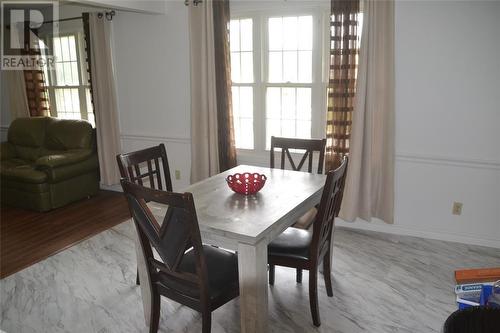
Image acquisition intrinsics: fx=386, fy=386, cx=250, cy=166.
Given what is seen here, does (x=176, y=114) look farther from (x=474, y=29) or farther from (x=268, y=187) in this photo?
(x=474, y=29)

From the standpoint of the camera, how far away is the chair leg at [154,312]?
2029 millimetres

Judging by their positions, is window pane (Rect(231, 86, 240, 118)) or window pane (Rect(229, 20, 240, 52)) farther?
window pane (Rect(231, 86, 240, 118))

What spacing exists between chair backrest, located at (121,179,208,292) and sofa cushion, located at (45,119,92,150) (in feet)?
10.1

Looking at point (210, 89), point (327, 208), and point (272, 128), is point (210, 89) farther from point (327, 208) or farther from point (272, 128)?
point (327, 208)

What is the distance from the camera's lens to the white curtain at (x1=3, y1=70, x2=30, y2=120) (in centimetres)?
525

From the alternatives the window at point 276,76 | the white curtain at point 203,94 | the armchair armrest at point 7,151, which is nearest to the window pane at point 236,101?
the window at point 276,76

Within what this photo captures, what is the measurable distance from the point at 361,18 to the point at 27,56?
172 inches

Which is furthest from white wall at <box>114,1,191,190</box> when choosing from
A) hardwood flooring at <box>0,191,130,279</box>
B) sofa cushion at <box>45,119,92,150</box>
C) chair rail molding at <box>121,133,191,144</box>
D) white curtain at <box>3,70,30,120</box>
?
white curtain at <box>3,70,30,120</box>

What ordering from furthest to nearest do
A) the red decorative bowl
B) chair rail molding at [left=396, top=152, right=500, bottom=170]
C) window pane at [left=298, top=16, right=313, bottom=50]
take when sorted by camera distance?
window pane at [left=298, top=16, right=313, bottom=50], chair rail molding at [left=396, top=152, right=500, bottom=170], the red decorative bowl

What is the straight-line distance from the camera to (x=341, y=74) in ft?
10.8

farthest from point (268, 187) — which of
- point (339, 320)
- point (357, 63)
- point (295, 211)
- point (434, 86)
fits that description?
point (434, 86)

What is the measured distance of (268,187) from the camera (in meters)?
2.43

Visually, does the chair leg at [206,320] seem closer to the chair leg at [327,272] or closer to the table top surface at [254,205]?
the table top surface at [254,205]

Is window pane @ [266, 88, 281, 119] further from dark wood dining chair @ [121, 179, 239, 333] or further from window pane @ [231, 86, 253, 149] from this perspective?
dark wood dining chair @ [121, 179, 239, 333]
